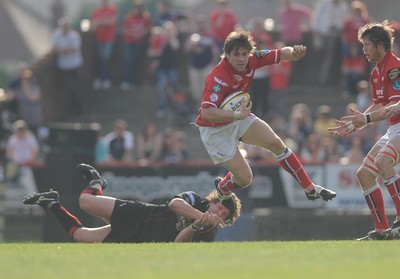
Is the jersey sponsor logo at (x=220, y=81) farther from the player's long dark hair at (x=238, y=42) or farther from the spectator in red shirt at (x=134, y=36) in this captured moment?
the spectator in red shirt at (x=134, y=36)

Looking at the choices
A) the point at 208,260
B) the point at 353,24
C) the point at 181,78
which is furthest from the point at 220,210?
the point at 181,78

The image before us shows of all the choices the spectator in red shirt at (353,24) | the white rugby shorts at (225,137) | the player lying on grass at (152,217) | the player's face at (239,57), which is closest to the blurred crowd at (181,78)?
the spectator in red shirt at (353,24)

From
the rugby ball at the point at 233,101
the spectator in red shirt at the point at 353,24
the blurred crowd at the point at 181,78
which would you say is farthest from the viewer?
the spectator in red shirt at the point at 353,24

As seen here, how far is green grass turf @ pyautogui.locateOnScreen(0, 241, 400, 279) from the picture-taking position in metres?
10.9

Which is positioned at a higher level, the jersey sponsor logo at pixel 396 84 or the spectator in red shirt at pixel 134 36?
the jersey sponsor logo at pixel 396 84

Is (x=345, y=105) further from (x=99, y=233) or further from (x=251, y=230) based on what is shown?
(x=99, y=233)

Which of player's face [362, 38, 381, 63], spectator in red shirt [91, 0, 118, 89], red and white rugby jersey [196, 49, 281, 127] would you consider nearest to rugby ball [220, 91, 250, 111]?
red and white rugby jersey [196, 49, 281, 127]

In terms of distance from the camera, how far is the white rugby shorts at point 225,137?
15578 mm

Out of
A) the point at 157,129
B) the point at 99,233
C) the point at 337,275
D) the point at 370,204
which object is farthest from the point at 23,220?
the point at 337,275

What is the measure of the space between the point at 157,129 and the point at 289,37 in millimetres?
3421

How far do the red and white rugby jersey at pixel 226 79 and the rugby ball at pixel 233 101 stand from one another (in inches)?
1.7

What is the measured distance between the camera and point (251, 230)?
62.9 feet

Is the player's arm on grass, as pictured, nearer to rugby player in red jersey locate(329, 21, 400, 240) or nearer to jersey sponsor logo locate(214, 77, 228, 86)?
jersey sponsor logo locate(214, 77, 228, 86)

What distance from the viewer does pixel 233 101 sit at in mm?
15180
